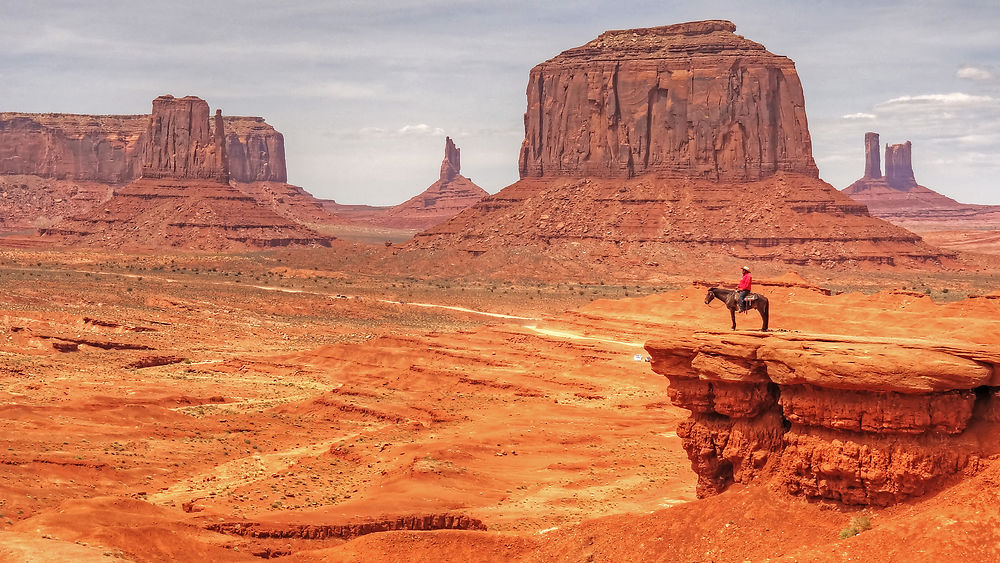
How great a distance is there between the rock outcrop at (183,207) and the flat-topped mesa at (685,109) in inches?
1580

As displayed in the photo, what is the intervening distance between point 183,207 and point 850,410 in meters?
136

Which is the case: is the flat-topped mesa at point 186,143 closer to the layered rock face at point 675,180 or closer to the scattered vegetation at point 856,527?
the layered rock face at point 675,180

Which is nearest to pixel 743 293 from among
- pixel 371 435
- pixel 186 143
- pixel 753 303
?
pixel 753 303

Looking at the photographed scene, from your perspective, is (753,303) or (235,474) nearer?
(753,303)

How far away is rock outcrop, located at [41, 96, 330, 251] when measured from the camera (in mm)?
139000

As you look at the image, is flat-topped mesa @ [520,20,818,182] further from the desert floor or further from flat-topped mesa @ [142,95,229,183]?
the desert floor

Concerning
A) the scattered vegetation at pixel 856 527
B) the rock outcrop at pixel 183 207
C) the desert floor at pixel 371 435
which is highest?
the rock outcrop at pixel 183 207

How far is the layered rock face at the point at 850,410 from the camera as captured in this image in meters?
16.0

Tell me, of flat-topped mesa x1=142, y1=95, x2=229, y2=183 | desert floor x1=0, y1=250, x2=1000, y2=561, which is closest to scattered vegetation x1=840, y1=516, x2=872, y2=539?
desert floor x1=0, y1=250, x2=1000, y2=561

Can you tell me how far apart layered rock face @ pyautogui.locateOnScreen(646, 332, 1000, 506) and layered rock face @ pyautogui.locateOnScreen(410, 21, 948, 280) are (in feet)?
293

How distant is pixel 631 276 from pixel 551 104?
31406 mm

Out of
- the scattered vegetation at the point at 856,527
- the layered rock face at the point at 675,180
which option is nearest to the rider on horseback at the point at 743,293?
the scattered vegetation at the point at 856,527

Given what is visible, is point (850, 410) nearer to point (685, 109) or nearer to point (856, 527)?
point (856, 527)

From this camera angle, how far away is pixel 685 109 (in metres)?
120
